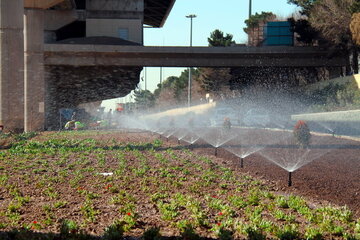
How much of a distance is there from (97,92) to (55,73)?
18278 millimetres

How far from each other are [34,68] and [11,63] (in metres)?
9.42

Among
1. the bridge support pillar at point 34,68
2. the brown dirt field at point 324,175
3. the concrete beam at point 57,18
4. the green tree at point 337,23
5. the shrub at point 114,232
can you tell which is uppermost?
the concrete beam at point 57,18

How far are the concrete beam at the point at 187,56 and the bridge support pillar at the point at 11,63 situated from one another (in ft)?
57.7

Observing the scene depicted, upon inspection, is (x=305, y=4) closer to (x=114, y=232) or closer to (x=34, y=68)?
(x=34, y=68)

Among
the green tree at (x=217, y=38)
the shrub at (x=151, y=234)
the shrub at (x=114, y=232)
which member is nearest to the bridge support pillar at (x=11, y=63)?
the shrub at (x=114, y=232)

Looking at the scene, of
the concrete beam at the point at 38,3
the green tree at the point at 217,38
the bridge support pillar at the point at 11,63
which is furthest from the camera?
A: the green tree at the point at 217,38

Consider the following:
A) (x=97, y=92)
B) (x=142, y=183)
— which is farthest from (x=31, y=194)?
(x=97, y=92)

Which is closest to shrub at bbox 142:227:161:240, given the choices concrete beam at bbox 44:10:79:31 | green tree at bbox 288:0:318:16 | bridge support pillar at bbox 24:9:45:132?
bridge support pillar at bbox 24:9:45:132

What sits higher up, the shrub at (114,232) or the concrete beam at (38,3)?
the concrete beam at (38,3)

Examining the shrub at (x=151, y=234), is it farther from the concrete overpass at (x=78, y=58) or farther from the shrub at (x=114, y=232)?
the concrete overpass at (x=78, y=58)

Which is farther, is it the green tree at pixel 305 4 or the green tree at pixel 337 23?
the green tree at pixel 305 4

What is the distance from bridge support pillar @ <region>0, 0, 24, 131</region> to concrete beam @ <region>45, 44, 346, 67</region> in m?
17.6

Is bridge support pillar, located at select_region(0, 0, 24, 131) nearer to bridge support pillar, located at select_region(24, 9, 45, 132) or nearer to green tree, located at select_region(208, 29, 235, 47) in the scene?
bridge support pillar, located at select_region(24, 9, 45, 132)

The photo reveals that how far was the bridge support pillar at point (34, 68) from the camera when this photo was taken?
153ft
